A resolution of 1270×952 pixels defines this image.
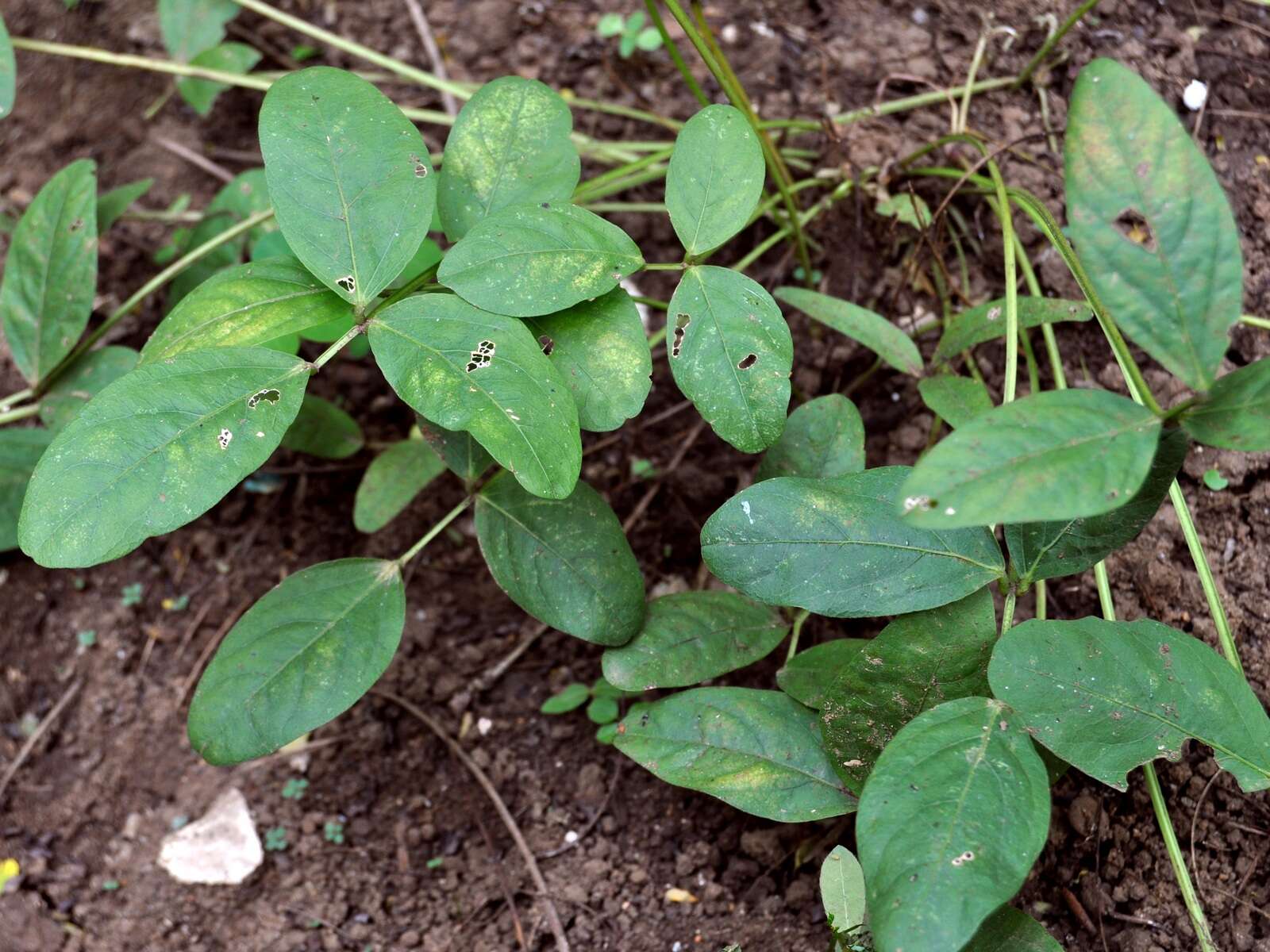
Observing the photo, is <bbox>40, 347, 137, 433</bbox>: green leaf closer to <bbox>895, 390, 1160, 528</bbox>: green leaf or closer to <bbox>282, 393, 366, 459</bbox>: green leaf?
<bbox>282, 393, 366, 459</bbox>: green leaf

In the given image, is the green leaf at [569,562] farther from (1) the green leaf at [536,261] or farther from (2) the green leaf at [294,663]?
(1) the green leaf at [536,261]

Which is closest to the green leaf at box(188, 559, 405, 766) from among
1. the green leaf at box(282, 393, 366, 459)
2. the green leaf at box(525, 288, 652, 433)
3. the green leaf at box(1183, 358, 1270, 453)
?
the green leaf at box(525, 288, 652, 433)

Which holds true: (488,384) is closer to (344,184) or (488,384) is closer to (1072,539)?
(344,184)

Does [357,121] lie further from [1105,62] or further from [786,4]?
[786,4]

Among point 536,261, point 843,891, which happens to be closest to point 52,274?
point 536,261

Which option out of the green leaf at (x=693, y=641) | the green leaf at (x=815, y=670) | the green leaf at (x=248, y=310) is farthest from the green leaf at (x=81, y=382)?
the green leaf at (x=815, y=670)
